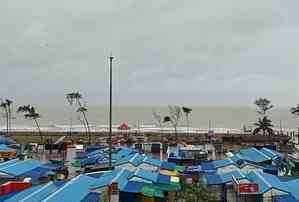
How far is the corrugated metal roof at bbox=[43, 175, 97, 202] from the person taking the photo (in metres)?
12.5

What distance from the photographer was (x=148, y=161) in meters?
21.8

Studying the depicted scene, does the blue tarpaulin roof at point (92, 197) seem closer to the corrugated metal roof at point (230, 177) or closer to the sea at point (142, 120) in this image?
the corrugated metal roof at point (230, 177)

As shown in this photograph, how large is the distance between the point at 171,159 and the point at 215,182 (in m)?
10.7

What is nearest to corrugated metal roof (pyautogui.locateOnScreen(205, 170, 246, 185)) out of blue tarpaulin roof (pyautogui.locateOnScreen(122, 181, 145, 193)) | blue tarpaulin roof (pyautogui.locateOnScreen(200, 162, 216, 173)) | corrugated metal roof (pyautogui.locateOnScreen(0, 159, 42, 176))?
blue tarpaulin roof (pyautogui.locateOnScreen(122, 181, 145, 193))

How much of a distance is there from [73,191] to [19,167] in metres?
7.72

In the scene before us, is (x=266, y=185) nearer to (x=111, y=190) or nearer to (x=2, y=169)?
(x=111, y=190)

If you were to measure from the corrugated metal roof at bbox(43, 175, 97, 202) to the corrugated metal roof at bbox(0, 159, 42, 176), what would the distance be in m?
5.02

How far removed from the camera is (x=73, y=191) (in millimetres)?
13461

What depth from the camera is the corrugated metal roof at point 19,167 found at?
63.0 ft

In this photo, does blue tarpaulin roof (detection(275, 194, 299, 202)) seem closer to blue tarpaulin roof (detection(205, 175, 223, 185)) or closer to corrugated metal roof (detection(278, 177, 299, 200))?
corrugated metal roof (detection(278, 177, 299, 200))

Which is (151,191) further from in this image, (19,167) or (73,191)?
(19,167)

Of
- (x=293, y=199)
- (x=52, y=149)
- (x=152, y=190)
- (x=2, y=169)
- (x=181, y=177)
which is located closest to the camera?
(x=293, y=199)

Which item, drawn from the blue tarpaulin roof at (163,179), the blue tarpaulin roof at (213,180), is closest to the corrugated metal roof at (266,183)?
the blue tarpaulin roof at (213,180)

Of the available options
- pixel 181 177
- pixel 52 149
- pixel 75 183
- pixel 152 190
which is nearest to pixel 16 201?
pixel 75 183
